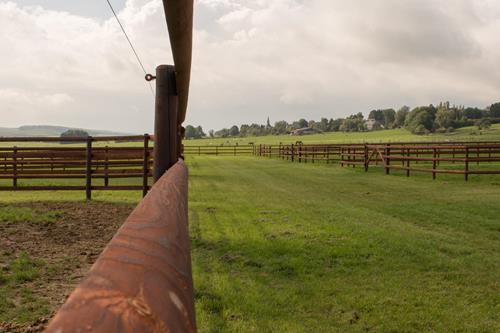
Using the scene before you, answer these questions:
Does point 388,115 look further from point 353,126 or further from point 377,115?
point 353,126

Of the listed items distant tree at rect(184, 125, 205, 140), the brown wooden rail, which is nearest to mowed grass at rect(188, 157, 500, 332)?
the brown wooden rail

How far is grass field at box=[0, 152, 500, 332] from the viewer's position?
3.49m

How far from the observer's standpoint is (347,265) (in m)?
4.99

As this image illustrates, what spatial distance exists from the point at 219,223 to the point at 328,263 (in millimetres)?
2737

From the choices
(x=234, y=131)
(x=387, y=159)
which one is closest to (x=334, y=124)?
(x=234, y=131)

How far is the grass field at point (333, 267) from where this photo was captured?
138 inches

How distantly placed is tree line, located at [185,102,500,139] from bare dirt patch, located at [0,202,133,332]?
9649 cm

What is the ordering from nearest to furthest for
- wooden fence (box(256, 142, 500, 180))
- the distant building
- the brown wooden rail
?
the brown wooden rail < wooden fence (box(256, 142, 500, 180)) < the distant building

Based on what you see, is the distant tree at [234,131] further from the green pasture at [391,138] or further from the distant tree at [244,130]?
the green pasture at [391,138]

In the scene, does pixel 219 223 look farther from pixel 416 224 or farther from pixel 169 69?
pixel 169 69

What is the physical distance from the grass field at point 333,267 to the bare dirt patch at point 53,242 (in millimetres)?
52

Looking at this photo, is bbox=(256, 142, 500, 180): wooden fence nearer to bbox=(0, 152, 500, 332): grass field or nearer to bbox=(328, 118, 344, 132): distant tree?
bbox=(0, 152, 500, 332): grass field

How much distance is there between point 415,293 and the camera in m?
→ 4.07

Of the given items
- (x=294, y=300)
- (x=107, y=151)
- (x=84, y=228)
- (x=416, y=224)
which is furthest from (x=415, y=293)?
(x=107, y=151)
